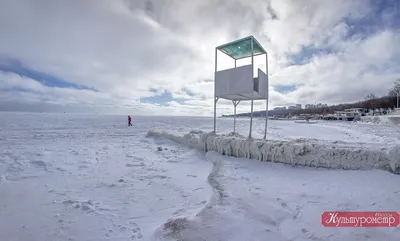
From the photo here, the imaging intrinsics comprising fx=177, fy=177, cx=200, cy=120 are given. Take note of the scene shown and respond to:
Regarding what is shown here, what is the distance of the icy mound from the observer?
432 centimetres

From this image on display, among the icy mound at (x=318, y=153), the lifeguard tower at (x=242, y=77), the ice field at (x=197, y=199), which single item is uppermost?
the lifeguard tower at (x=242, y=77)

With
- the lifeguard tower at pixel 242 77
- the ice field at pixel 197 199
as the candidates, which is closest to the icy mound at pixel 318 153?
the ice field at pixel 197 199

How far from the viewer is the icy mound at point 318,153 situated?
14.2 ft

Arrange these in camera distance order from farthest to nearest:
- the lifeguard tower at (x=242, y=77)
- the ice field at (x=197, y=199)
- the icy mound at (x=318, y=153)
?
the lifeguard tower at (x=242, y=77) → the icy mound at (x=318, y=153) → the ice field at (x=197, y=199)

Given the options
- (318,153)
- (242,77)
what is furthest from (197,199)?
(242,77)

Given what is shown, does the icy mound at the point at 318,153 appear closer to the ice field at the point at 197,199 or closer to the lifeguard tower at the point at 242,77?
the ice field at the point at 197,199

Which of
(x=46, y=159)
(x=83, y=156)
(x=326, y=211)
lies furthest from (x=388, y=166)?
(x=46, y=159)

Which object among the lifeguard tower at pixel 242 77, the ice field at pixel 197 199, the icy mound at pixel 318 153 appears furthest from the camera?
the lifeguard tower at pixel 242 77

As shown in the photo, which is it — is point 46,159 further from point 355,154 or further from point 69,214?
point 355,154

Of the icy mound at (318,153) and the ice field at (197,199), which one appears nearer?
the ice field at (197,199)

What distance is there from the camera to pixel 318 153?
515 cm

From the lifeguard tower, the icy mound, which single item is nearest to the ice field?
the icy mound

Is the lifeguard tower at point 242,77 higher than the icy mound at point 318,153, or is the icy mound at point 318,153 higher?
the lifeguard tower at point 242,77

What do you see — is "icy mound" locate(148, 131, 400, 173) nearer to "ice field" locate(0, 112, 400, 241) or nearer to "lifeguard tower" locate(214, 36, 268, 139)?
"ice field" locate(0, 112, 400, 241)
